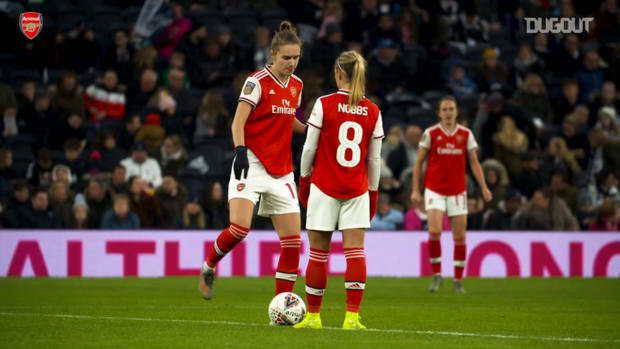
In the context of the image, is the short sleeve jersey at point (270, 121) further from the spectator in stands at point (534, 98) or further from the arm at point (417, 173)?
the spectator in stands at point (534, 98)

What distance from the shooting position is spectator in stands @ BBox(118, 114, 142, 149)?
2036 cm

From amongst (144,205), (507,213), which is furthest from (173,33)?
(507,213)

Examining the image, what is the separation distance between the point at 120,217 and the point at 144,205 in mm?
506

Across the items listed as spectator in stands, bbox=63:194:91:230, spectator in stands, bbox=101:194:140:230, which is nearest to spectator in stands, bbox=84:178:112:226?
spectator in stands, bbox=63:194:91:230

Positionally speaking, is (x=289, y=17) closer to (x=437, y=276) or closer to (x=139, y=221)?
(x=139, y=221)

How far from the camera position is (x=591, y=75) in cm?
2244

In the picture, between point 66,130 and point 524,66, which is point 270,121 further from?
point 524,66

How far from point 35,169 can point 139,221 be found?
238 cm

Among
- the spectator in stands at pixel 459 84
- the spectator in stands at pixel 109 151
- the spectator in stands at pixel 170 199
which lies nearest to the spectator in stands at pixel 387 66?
the spectator in stands at pixel 459 84

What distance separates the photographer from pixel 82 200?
60.9 ft

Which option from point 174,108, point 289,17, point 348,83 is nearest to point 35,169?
point 174,108

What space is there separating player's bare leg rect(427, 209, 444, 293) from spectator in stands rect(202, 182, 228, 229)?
15.9 ft

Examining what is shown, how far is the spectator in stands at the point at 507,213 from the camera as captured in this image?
18.9 meters

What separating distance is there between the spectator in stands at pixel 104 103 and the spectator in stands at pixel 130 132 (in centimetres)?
68
